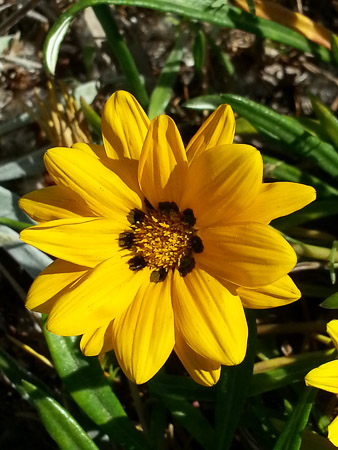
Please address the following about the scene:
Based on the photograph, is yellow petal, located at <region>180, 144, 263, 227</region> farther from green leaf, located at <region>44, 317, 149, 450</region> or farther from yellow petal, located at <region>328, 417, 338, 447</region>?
green leaf, located at <region>44, 317, 149, 450</region>

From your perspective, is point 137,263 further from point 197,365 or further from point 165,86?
point 165,86

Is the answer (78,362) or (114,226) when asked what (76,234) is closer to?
(114,226)

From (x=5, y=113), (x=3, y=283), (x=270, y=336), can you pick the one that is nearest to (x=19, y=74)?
(x=5, y=113)

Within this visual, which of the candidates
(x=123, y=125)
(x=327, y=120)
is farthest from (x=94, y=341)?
(x=327, y=120)

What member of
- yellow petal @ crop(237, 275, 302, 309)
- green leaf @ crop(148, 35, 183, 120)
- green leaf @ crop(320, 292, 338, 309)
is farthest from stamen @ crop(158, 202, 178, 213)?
green leaf @ crop(148, 35, 183, 120)

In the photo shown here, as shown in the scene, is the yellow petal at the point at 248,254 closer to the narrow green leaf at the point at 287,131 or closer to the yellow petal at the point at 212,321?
the yellow petal at the point at 212,321

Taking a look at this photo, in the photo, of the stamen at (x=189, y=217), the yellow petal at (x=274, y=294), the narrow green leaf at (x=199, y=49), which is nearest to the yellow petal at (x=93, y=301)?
the stamen at (x=189, y=217)
